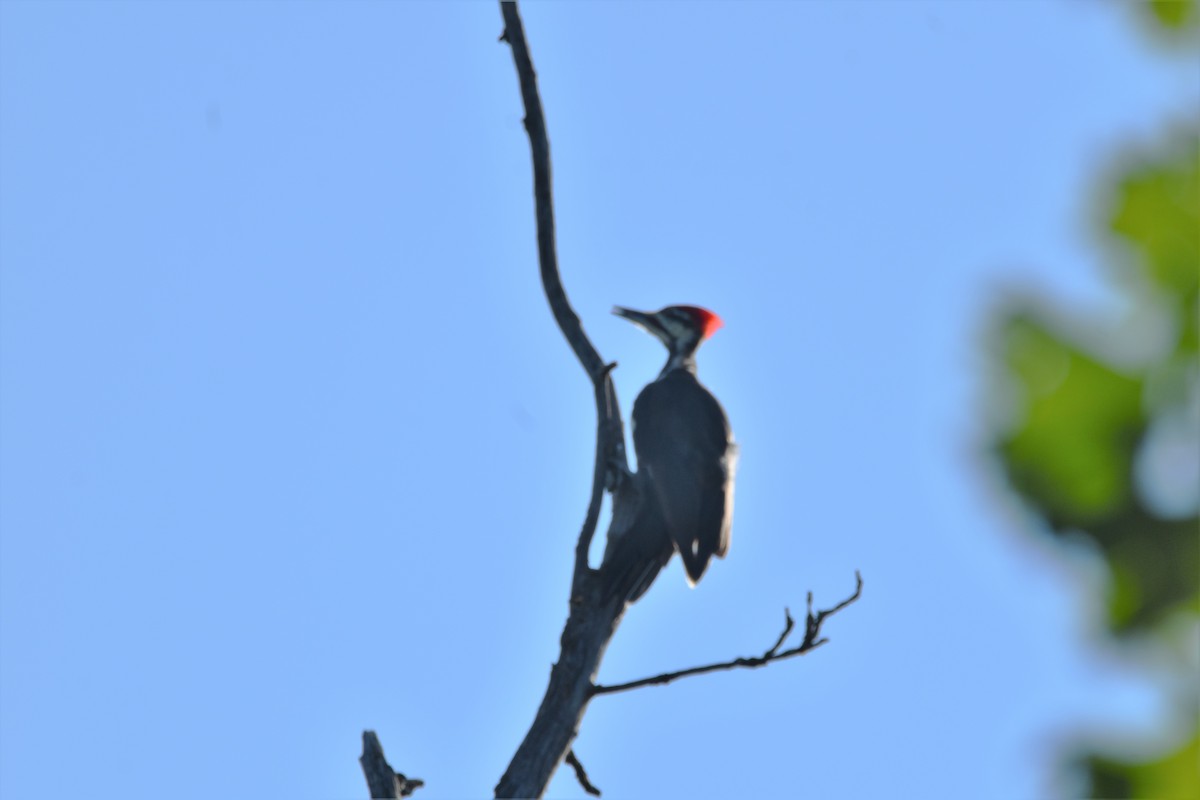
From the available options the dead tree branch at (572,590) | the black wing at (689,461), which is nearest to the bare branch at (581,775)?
the dead tree branch at (572,590)

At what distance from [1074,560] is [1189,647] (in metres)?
0.07

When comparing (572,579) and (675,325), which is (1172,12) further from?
(675,325)

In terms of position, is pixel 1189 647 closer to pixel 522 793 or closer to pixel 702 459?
pixel 522 793

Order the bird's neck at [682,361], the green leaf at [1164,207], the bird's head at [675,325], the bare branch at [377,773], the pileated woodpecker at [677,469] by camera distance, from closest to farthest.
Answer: the green leaf at [1164,207] → the bare branch at [377,773] → the pileated woodpecker at [677,469] → the bird's neck at [682,361] → the bird's head at [675,325]

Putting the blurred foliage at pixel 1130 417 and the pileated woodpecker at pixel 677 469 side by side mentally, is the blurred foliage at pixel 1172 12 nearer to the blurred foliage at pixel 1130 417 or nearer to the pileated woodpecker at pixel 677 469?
the blurred foliage at pixel 1130 417

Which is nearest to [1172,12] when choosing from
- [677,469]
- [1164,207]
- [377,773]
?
[1164,207]

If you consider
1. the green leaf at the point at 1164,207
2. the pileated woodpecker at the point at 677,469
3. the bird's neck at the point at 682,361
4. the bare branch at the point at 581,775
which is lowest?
the bare branch at the point at 581,775

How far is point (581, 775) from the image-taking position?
4.38 metres

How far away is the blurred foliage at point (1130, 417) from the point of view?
1.84 feet

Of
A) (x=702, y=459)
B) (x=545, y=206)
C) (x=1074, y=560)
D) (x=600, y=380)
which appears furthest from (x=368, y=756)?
(x=1074, y=560)

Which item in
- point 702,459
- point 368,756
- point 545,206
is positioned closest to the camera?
point 368,756

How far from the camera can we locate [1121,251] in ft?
1.87

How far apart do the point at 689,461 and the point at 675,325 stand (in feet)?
6.61

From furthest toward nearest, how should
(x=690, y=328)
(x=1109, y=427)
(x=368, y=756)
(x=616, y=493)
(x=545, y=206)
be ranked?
(x=690, y=328) < (x=616, y=493) < (x=545, y=206) < (x=368, y=756) < (x=1109, y=427)
